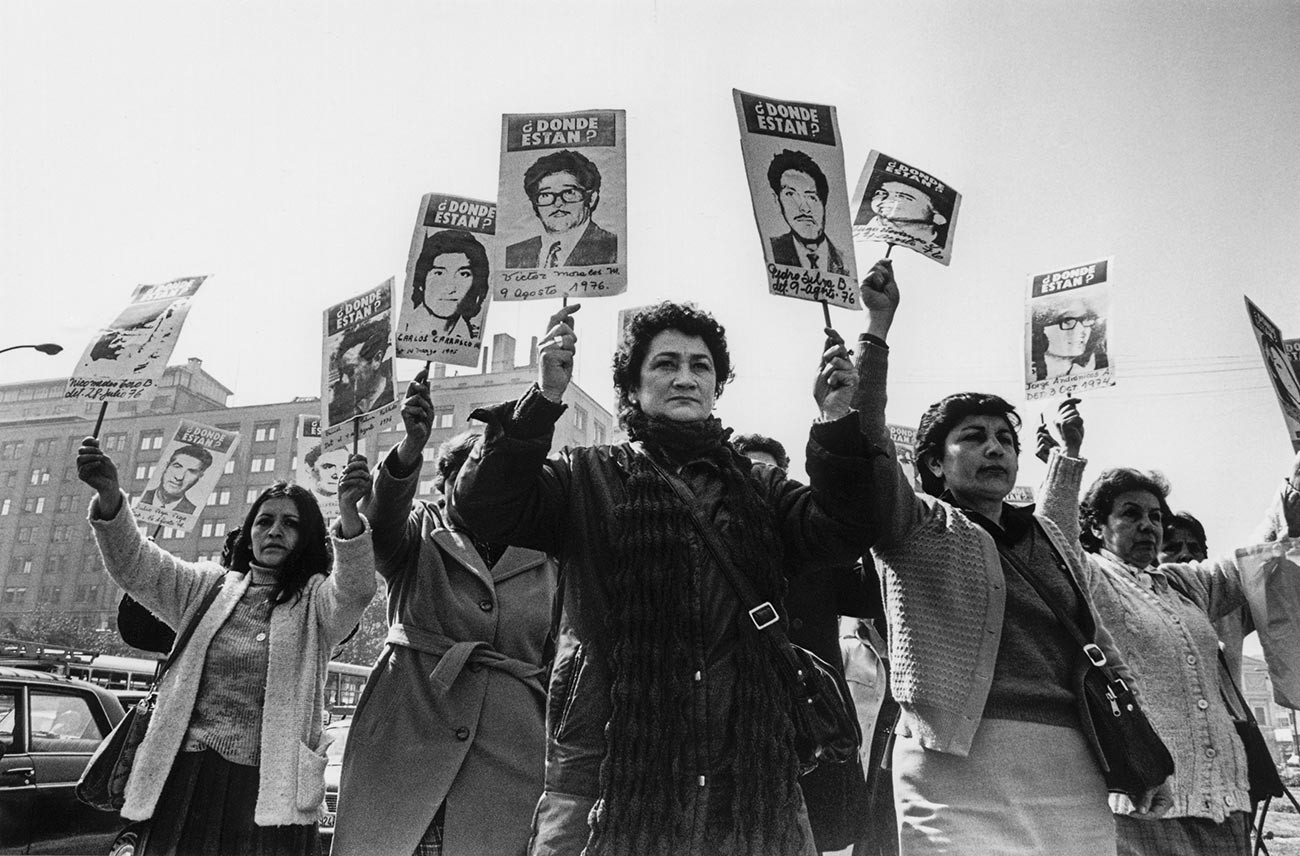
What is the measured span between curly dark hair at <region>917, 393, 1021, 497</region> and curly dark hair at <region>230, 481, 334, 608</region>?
7.40ft

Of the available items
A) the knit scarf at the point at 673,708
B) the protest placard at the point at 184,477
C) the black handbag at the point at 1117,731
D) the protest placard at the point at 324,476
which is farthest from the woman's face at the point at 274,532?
the protest placard at the point at 184,477

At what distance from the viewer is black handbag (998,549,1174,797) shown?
2.55 m

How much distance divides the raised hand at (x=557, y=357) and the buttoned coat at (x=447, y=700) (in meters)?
0.92

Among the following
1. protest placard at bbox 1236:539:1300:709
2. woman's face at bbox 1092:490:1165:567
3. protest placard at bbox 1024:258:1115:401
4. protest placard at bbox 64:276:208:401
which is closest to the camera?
protest placard at bbox 1236:539:1300:709

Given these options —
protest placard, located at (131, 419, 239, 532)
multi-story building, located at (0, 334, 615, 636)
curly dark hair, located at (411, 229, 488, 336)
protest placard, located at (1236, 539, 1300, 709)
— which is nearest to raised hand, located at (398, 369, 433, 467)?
curly dark hair, located at (411, 229, 488, 336)

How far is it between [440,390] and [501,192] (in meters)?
58.5

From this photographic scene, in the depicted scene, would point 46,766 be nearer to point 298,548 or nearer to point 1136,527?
point 298,548

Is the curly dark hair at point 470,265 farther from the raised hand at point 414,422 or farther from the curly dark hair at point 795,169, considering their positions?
the curly dark hair at point 795,169

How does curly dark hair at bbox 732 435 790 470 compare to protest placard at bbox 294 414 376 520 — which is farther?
protest placard at bbox 294 414 376 520

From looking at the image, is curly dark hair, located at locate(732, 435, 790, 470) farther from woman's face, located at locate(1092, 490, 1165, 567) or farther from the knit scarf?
the knit scarf

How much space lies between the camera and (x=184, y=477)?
23.0 ft

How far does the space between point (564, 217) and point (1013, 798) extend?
221 cm

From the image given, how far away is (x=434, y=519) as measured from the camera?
3.60 meters

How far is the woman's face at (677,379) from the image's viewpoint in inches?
101
